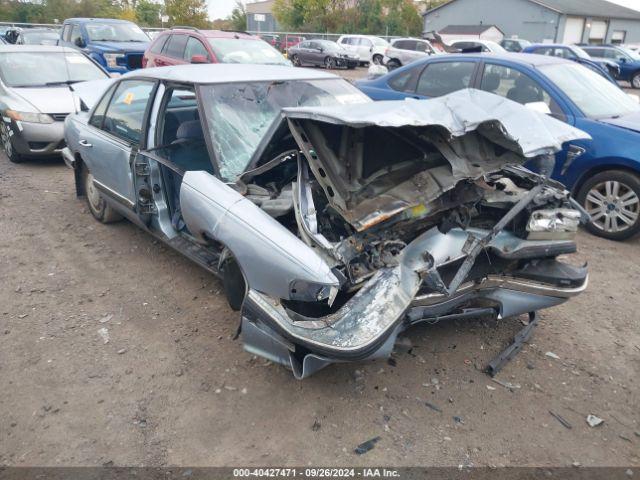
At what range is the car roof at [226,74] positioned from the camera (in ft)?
12.4

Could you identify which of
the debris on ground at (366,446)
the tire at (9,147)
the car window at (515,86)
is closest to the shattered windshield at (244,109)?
the debris on ground at (366,446)

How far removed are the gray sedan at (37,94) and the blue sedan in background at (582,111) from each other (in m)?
5.00

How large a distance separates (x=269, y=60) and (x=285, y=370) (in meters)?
7.77

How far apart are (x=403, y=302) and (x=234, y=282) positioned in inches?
42.1

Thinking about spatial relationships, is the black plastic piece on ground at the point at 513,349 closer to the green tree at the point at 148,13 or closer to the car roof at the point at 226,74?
the car roof at the point at 226,74

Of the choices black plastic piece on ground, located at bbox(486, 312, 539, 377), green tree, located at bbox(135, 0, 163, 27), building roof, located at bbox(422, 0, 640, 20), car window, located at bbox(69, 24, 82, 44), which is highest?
building roof, located at bbox(422, 0, 640, 20)

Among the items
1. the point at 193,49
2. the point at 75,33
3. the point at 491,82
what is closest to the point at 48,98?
the point at 193,49

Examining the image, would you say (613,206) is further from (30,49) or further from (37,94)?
(30,49)

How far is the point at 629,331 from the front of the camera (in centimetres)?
353

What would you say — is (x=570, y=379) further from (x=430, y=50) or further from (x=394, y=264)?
(x=430, y=50)

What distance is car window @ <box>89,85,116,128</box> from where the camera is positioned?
4.67 meters

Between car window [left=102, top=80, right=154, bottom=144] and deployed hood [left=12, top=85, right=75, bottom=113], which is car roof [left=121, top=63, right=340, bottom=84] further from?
deployed hood [left=12, top=85, right=75, bottom=113]

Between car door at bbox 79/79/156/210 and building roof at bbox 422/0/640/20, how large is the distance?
4003cm

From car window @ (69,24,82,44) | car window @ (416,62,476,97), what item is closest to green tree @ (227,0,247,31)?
car window @ (69,24,82,44)
